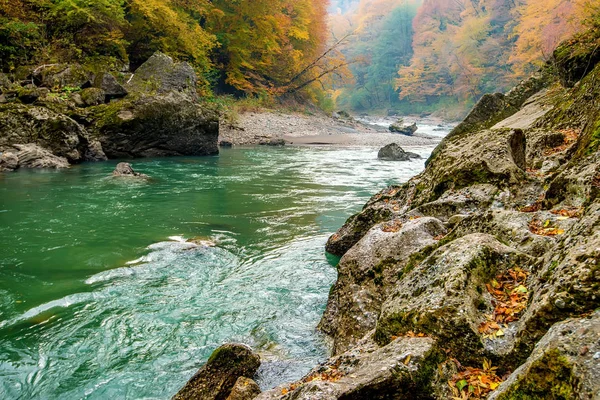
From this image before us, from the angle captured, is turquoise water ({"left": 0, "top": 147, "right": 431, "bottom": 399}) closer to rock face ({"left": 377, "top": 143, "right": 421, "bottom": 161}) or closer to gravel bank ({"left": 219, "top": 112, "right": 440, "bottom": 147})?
rock face ({"left": 377, "top": 143, "right": 421, "bottom": 161})

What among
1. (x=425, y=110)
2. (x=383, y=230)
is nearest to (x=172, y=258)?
(x=383, y=230)

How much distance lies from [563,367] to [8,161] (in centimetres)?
1540

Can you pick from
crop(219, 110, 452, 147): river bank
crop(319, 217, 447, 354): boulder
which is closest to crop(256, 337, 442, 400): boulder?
crop(319, 217, 447, 354): boulder

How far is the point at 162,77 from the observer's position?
66.8ft

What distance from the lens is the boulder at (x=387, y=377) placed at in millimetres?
2293

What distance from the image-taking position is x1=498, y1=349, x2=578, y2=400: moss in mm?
1703

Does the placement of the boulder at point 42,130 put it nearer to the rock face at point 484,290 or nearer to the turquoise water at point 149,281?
the turquoise water at point 149,281

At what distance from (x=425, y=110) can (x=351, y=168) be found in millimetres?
51716

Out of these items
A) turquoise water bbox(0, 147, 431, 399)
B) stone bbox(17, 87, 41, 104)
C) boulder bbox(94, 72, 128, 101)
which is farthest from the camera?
boulder bbox(94, 72, 128, 101)

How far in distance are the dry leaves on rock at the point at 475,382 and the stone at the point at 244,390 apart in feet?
5.30

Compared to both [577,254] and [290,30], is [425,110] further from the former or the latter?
[577,254]

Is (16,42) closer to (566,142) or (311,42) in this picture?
(566,142)

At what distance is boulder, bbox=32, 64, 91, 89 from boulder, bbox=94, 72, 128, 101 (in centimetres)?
46

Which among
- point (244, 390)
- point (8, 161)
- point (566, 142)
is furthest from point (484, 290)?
point (8, 161)
